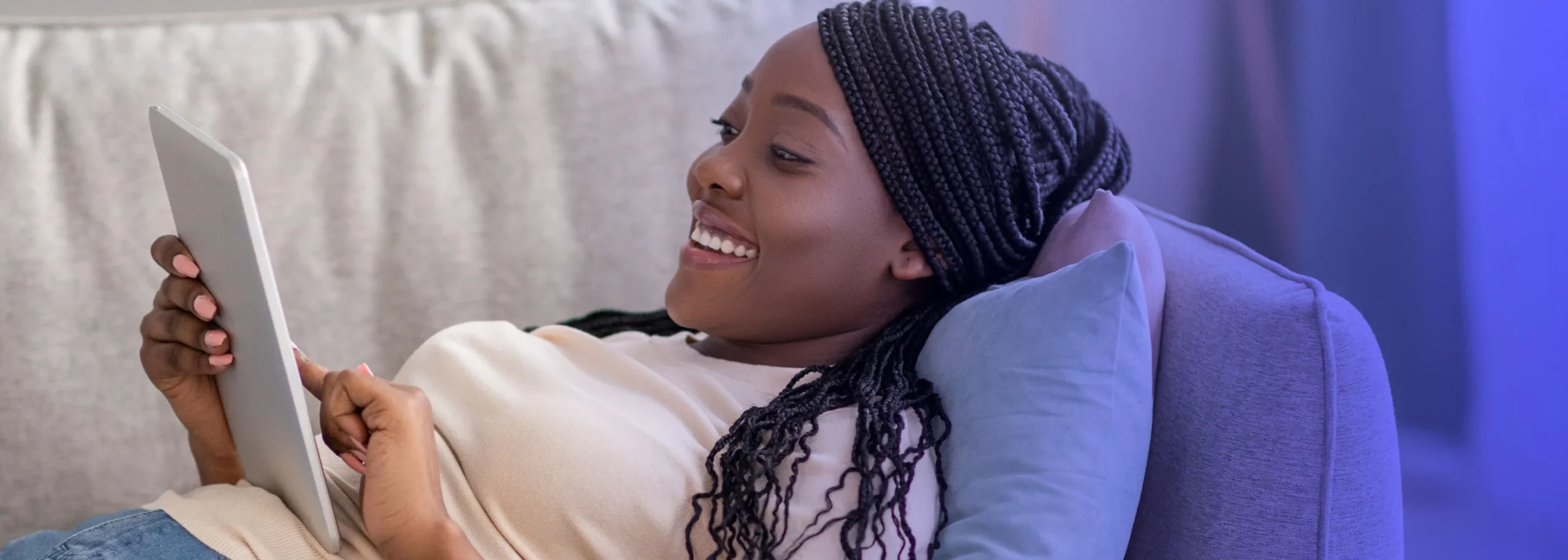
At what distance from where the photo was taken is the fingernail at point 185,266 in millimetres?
951

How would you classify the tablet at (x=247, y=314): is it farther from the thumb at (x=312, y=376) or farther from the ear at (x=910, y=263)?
the ear at (x=910, y=263)

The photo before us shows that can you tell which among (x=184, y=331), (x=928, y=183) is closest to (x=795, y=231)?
(x=928, y=183)

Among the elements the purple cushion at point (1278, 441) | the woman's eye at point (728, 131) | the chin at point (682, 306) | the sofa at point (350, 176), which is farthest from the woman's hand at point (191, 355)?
the purple cushion at point (1278, 441)

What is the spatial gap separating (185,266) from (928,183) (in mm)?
649

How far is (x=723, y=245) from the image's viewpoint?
115 centimetres

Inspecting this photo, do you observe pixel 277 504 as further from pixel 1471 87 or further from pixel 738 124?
pixel 1471 87

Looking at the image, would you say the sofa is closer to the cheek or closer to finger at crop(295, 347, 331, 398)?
the cheek

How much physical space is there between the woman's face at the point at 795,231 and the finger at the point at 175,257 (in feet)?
1.41

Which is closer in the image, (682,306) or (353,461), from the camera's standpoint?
(353,461)

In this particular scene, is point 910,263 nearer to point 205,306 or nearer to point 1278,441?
point 1278,441

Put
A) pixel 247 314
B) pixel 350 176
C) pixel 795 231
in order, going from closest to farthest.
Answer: pixel 247 314 → pixel 795 231 → pixel 350 176

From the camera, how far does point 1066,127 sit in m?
1.14

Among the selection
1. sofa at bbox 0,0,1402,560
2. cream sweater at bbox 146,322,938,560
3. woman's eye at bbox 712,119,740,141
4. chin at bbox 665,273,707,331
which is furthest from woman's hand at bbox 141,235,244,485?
woman's eye at bbox 712,119,740,141

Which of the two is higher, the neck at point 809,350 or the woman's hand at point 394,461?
the woman's hand at point 394,461
